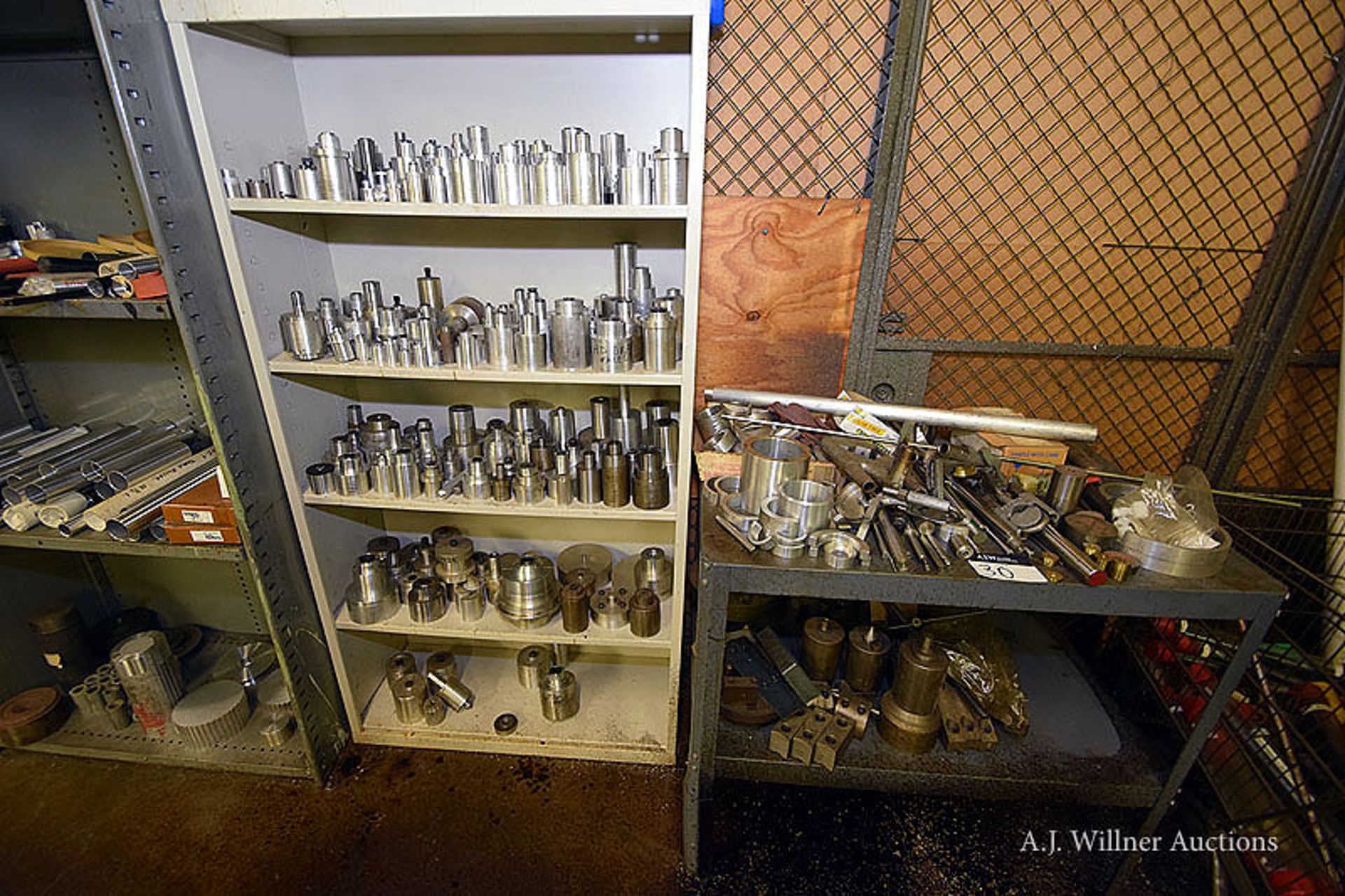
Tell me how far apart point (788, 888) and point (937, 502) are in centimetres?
Answer: 105

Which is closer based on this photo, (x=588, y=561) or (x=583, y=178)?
(x=583, y=178)

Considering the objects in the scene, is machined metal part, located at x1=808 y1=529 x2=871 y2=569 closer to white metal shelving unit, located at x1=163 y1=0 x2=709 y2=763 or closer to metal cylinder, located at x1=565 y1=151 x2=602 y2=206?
white metal shelving unit, located at x1=163 y1=0 x2=709 y2=763

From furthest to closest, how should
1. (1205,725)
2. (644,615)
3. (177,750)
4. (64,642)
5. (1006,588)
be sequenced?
(64,642), (177,750), (644,615), (1205,725), (1006,588)

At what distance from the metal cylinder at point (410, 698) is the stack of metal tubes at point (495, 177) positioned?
53.4 inches

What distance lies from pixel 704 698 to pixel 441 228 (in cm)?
137

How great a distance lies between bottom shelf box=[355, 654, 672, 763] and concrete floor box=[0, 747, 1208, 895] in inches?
2.0

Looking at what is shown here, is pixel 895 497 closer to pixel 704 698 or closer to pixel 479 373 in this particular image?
pixel 704 698

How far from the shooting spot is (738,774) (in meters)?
1.38

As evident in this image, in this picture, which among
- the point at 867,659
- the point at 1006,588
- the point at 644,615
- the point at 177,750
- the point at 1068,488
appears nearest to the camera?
the point at 1006,588

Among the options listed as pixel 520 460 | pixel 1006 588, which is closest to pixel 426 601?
pixel 520 460

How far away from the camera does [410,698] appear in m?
1.77

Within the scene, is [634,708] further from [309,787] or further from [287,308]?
[287,308]

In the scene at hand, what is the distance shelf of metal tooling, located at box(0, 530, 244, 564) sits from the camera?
139cm

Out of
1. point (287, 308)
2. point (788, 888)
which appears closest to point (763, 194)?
point (287, 308)
